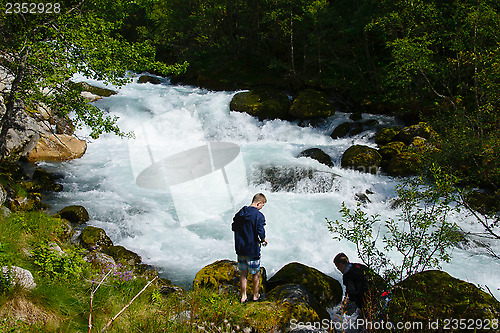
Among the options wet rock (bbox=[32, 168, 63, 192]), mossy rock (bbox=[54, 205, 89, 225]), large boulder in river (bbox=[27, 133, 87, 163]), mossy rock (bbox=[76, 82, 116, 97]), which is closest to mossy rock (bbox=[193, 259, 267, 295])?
mossy rock (bbox=[54, 205, 89, 225])

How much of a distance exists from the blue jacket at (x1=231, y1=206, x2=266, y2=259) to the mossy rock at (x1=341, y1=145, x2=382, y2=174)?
776 centimetres

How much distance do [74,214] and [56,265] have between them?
4442 mm

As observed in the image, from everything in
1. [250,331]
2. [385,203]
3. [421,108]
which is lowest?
[385,203]

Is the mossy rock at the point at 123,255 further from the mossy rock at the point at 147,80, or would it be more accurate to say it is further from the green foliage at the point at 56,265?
the mossy rock at the point at 147,80

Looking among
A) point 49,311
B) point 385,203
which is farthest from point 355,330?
point 385,203

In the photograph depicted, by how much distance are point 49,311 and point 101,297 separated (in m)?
0.59

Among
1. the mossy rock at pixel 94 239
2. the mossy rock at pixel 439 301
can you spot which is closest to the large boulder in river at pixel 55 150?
the mossy rock at pixel 94 239

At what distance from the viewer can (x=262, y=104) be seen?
15672mm

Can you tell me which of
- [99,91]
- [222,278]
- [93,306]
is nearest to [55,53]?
[93,306]

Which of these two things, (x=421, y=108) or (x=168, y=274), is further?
(x=421, y=108)

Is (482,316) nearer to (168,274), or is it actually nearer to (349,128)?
(168,274)

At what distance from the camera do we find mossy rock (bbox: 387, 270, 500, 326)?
358 cm

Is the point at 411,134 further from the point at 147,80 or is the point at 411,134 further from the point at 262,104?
the point at 147,80

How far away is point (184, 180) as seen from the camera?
10.6 metres
